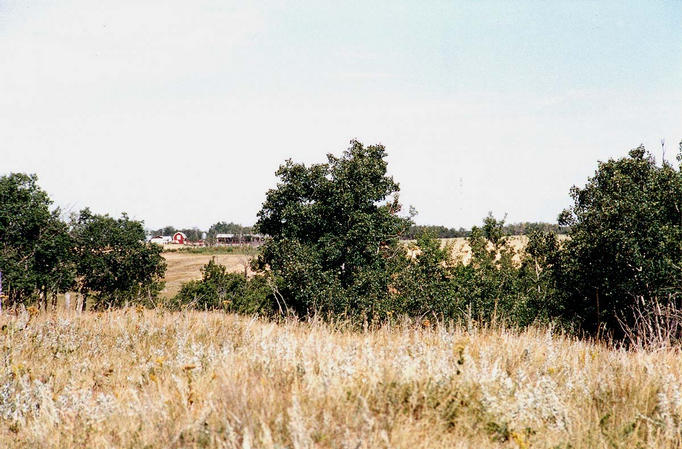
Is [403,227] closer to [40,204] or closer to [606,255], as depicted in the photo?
[606,255]

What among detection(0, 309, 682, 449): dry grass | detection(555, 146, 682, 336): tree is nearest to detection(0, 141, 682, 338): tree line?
detection(555, 146, 682, 336): tree

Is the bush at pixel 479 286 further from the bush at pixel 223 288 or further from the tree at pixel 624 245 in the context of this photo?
the bush at pixel 223 288

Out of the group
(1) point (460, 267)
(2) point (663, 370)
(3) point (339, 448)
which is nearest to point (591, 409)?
(2) point (663, 370)

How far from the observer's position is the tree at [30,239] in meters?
29.8

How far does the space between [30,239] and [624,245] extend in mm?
33420

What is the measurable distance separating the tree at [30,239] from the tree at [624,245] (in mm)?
28706

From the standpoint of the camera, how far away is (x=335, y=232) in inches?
990

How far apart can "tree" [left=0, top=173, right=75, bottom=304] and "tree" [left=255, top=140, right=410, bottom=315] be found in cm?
1453

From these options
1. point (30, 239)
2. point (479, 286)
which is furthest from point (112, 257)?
point (479, 286)

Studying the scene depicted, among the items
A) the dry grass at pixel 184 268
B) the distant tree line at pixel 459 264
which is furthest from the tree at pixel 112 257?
the dry grass at pixel 184 268

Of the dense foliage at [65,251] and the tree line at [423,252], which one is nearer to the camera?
the tree line at [423,252]

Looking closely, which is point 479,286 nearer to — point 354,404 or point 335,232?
point 335,232

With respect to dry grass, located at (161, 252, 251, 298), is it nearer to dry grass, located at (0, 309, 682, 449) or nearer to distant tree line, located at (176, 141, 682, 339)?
distant tree line, located at (176, 141, 682, 339)

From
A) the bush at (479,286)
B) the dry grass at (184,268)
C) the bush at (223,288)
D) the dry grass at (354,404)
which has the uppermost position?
the dry grass at (354,404)
